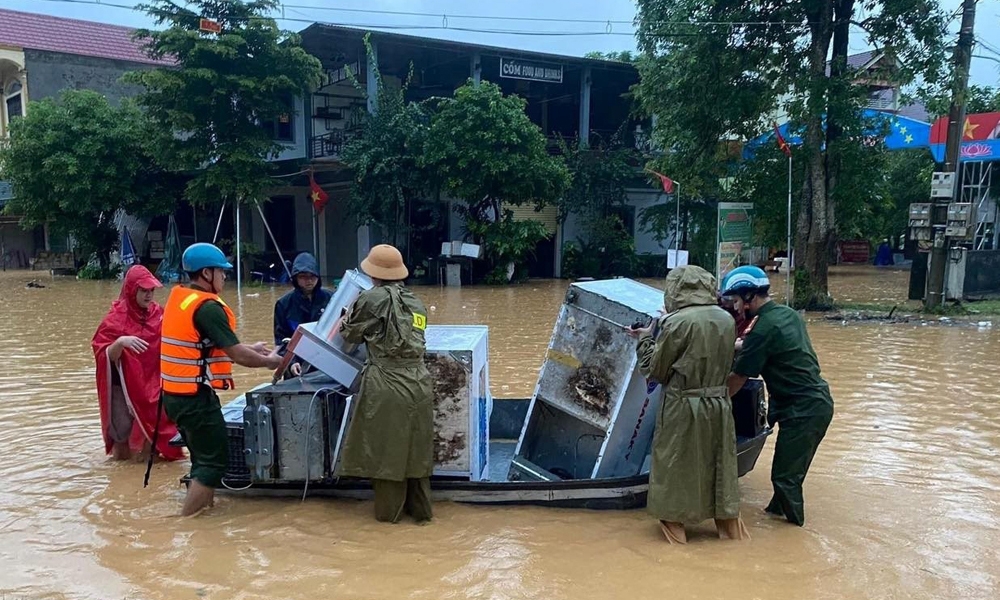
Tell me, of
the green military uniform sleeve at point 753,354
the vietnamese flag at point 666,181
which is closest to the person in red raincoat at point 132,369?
the green military uniform sleeve at point 753,354

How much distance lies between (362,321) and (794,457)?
2607 mm

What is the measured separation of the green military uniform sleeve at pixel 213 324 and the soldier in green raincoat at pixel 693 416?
238 cm

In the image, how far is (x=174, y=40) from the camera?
19000mm

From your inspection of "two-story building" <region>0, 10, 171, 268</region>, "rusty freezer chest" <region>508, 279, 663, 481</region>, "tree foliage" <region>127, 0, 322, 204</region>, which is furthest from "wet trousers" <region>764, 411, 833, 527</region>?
"two-story building" <region>0, 10, 171, 268</region>

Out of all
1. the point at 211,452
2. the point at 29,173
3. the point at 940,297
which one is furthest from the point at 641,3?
the point at 29,173

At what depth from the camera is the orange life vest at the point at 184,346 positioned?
13.3ft

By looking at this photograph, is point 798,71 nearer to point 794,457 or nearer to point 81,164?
point 794,457

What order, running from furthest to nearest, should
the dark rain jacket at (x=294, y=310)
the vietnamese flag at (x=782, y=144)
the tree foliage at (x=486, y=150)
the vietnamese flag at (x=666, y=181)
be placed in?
the tree foliage at (x=486, y=150) → the vietnamese flag at (x=666, y=181) → the vietnamese flag at (x=782, y=144) → the dark rain jacket at (x=294, y=310)

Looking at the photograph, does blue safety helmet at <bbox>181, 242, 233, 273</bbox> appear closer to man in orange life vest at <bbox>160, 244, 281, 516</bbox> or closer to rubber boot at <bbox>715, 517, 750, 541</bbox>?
man in orange life vest at <bbox>160, 244, 281, 516</bbox>

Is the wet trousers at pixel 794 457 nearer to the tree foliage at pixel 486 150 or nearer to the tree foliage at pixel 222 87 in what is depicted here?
the tree foliage at pixel 486 150

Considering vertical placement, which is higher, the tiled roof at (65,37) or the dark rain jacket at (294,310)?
the tiled roof at (65,37)

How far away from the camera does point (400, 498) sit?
4156 millimetres

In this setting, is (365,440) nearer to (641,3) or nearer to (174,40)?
(641,3)

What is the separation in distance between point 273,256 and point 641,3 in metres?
15.0
